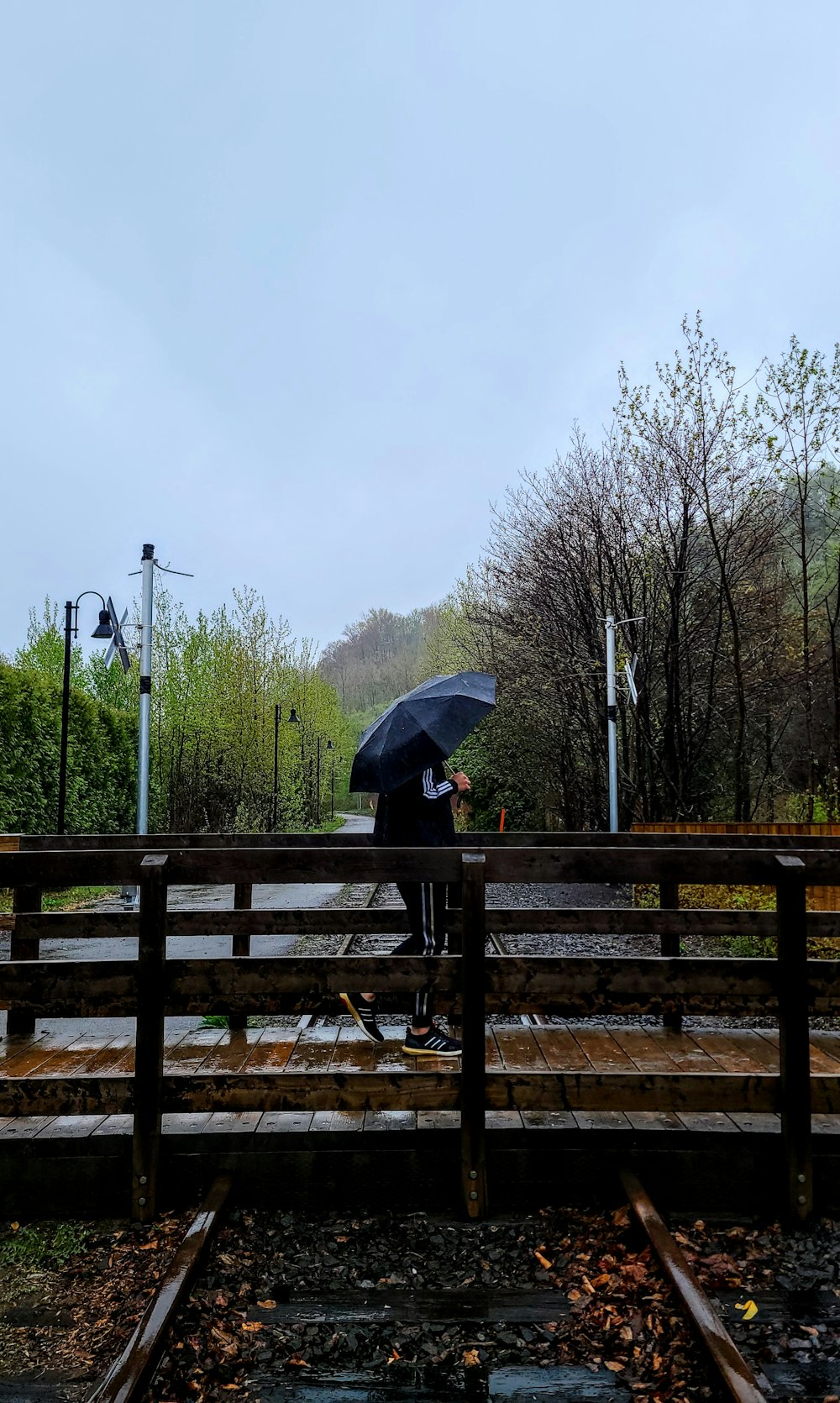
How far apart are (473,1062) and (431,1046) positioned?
2.44ft

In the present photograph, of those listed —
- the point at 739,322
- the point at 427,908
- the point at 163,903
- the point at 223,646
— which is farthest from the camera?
the point at 223,646

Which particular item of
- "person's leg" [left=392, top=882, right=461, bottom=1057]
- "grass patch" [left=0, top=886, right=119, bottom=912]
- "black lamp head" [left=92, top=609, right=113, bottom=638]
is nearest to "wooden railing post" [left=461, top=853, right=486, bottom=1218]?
"person's leg" [left=392, top=882, right=461, bottom=1057]

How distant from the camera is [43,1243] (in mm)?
3186

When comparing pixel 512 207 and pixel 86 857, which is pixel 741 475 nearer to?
pixel 512 207

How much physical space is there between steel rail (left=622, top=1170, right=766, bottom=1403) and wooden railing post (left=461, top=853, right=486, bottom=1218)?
1.89 feet

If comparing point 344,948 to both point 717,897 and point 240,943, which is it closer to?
point 240,943

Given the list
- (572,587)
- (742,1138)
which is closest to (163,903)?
(742,1138)

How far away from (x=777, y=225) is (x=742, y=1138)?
66.7ft

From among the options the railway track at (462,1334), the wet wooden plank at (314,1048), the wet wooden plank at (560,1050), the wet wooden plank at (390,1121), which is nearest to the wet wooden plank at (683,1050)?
the wet wooden plank at (560,1050)

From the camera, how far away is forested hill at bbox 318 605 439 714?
2886 inches

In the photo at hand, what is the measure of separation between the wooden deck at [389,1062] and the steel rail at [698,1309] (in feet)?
1.18

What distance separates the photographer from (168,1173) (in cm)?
340

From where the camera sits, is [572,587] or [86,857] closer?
[86,857]

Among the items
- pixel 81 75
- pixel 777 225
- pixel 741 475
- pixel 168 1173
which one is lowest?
pixel 168 1173
